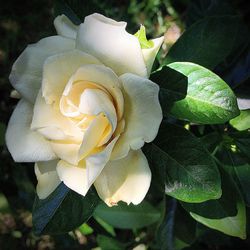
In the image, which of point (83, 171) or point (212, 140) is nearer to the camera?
point (83, 171)

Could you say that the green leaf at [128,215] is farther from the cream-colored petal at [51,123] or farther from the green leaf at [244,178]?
the cream-colored petal at [51,123]

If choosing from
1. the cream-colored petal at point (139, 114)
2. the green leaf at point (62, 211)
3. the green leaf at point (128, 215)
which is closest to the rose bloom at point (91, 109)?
the cream-colored petal at point (139, 114)

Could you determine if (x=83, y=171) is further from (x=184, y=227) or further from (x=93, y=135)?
(x=184, y=227)

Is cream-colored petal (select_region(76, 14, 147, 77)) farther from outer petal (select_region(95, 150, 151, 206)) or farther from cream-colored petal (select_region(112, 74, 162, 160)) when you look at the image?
outer petal (select_region(95, 150, 151, 206))

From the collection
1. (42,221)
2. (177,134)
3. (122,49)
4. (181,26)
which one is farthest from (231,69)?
(181,26)

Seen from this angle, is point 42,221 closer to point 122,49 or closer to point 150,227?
point 122,49

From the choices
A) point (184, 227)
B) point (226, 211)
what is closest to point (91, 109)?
point (226, 211)
